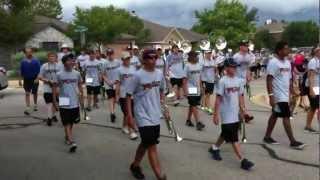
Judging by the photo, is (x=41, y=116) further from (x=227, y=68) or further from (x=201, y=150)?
(x=227, y=68)

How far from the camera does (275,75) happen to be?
10008 millimetres

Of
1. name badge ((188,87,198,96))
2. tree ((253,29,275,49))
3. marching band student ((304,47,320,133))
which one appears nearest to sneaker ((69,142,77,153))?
name badge ((188,87,198,96))

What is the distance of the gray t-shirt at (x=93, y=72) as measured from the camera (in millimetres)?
15062

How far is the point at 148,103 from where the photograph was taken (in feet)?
25.5

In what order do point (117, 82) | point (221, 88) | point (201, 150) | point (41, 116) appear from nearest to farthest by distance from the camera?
point (221, 88), point (201, 150), point (117, 82), point (41, 116)

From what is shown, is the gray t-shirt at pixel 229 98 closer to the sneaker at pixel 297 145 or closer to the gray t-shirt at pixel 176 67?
the sneaker at pixel 297 145

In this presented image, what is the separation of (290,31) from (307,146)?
105 metres

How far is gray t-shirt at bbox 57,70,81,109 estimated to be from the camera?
10.2 meters

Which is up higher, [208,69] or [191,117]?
[208,69]

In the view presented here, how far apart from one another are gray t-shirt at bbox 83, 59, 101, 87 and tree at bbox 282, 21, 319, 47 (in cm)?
9645

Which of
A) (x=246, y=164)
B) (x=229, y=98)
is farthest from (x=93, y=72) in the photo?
(x=246, y=164)

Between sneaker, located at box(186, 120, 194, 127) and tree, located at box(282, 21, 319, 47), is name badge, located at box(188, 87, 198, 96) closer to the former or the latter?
sneaker, located at box(186, 120, 194, 127)

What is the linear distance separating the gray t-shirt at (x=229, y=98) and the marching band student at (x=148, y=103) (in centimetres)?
132

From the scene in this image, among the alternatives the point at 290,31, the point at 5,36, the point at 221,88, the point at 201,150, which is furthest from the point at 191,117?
the point at 290,31
